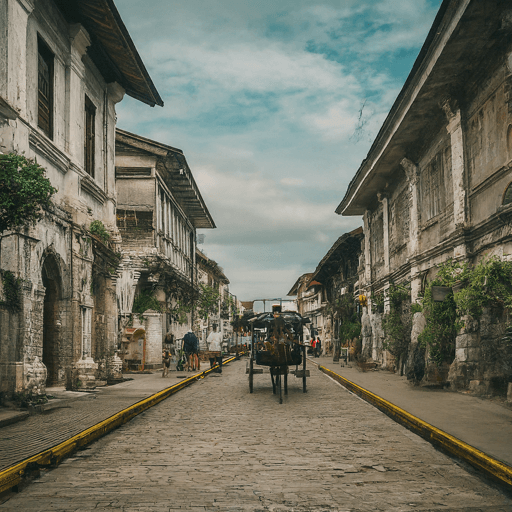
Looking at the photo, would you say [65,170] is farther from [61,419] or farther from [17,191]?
[61,419]

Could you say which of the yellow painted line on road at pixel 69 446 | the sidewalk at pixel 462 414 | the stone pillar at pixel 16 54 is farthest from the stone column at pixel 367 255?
the stone pillar at pixel 16 54

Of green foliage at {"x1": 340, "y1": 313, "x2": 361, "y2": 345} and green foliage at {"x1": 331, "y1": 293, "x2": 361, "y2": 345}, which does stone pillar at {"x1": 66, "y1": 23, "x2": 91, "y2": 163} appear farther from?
green foliage at {"x1": 331, "y1": 293, "x2": 361, "y2": 345}

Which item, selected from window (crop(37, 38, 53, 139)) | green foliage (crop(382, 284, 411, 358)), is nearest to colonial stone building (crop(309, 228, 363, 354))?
green foliage (crop(382, 284, 411, 358))

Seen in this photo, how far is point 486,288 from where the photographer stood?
435 inches

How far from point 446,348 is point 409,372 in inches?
39.4

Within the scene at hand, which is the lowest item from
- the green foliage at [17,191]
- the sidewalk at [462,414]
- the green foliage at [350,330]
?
the sidewalk at [462,414]

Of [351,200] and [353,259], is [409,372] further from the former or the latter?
[353,259]

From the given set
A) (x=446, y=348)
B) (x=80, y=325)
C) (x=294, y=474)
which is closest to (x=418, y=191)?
(x=446, y=348)

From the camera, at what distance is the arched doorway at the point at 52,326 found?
13.3m

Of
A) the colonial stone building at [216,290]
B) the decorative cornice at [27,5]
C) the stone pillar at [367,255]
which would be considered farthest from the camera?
the colonial stone building at [216,290]

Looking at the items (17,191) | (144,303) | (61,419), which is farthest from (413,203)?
(17,191)

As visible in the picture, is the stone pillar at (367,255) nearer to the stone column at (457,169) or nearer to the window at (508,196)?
the stone column at (457,169)

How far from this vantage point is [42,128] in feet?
42.1

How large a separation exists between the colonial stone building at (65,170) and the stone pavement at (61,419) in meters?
0.63
